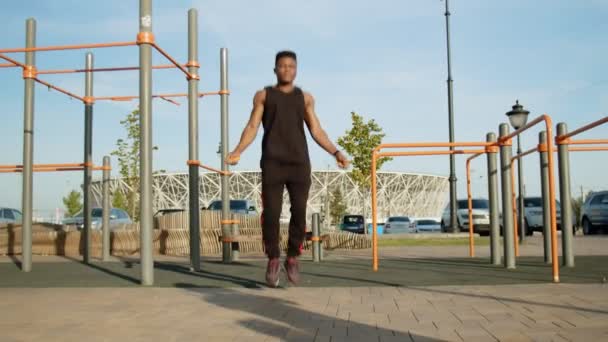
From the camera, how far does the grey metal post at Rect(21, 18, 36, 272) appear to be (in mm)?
7805

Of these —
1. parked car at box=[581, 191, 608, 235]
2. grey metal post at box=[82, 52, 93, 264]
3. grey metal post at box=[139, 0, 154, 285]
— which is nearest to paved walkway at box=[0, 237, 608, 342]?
grey metal post at box=[139, 0, 154, 285]

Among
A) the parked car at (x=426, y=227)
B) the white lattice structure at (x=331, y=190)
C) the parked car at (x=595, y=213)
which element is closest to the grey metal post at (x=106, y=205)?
the parked car at (x=595, y=213)

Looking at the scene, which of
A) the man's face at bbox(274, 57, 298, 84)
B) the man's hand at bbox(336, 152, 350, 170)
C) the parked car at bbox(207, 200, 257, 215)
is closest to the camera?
the man's hand at bbox(336, 152, 350, 170)

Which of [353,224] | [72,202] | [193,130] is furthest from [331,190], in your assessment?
[193,130]

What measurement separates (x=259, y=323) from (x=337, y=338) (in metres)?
0.65

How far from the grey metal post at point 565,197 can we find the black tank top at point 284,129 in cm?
368

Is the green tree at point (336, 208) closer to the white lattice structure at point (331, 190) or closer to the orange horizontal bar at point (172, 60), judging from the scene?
the white lattice structure at point (331, 190)

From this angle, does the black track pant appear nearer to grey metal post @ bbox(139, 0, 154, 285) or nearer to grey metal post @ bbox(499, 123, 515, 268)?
grey metal post @ bbox(139, 0, 154, 285)

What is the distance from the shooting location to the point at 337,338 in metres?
3.10

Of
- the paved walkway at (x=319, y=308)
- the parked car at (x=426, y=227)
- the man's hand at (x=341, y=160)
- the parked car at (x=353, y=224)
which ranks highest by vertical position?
the man's hand at (x=341, y=160)

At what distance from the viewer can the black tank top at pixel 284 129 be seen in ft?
16.7

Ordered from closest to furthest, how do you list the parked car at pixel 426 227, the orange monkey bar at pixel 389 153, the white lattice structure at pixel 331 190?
the orange monkey bar at pixel 389 153, the parked car at pixel 426 227, the white lattice structure at pixel 331 190

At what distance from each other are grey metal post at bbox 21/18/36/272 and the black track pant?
410 centimetres

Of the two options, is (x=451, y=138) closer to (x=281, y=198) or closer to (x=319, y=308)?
(x=281, y=198)
